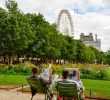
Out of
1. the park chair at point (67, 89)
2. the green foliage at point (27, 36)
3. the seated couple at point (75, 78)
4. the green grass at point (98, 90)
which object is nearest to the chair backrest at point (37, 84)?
the seated couple at point (75, 78)

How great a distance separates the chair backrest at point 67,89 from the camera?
13522 mm

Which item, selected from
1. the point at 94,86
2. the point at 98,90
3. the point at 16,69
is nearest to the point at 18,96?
the point at 98,90

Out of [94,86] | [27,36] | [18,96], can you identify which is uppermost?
[27,36]

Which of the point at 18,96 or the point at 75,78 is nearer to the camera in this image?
the point at 75,78

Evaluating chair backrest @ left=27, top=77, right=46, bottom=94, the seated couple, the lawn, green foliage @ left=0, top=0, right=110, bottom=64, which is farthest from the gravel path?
green foliage @ left=0, top=0, right=110, bottom=64

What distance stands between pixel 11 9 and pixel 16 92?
3874 cm

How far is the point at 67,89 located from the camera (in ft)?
44.7

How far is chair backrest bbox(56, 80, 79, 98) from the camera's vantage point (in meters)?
13.5

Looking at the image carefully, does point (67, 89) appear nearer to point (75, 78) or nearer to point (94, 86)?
point (75, 78)

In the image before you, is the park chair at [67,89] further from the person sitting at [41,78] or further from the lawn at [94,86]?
the lawn at [94,86]

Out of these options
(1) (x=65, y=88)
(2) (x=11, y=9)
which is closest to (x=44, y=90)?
(1) (x=65, y=88)

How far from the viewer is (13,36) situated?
5334cm

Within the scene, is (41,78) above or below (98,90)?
above

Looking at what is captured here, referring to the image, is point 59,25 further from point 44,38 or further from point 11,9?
point 11,9
